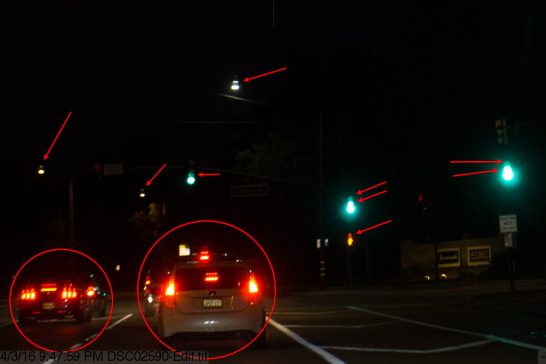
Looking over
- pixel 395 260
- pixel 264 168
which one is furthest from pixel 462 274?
pixel 264 168

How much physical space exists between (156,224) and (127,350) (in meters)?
58.9

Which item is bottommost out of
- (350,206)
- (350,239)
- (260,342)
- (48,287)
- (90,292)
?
(260,342)

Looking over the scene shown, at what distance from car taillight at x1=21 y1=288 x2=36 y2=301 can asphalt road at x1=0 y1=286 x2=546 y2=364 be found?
0.96 meters

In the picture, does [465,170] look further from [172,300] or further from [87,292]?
[172,300]

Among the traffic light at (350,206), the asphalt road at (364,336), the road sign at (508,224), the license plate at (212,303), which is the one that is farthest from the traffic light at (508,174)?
the license plate at (212,303)

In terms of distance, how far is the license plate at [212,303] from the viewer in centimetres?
1675

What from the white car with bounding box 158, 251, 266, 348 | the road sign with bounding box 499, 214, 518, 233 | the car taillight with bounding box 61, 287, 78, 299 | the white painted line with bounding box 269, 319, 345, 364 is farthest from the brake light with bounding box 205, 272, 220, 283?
the road sign with bounding box 499, 214, 518, 233

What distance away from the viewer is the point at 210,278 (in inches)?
669

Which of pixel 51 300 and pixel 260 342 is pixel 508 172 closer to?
pixel 51 300

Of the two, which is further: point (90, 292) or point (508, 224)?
point (508, 224)

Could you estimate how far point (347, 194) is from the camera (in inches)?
1746

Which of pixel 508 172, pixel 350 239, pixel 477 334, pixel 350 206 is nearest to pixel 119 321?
pixel 477 334

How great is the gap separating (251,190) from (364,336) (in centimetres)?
2583

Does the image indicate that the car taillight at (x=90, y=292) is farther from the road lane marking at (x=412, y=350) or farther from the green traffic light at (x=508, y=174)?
the green traffic light at (x=508, y=174)
